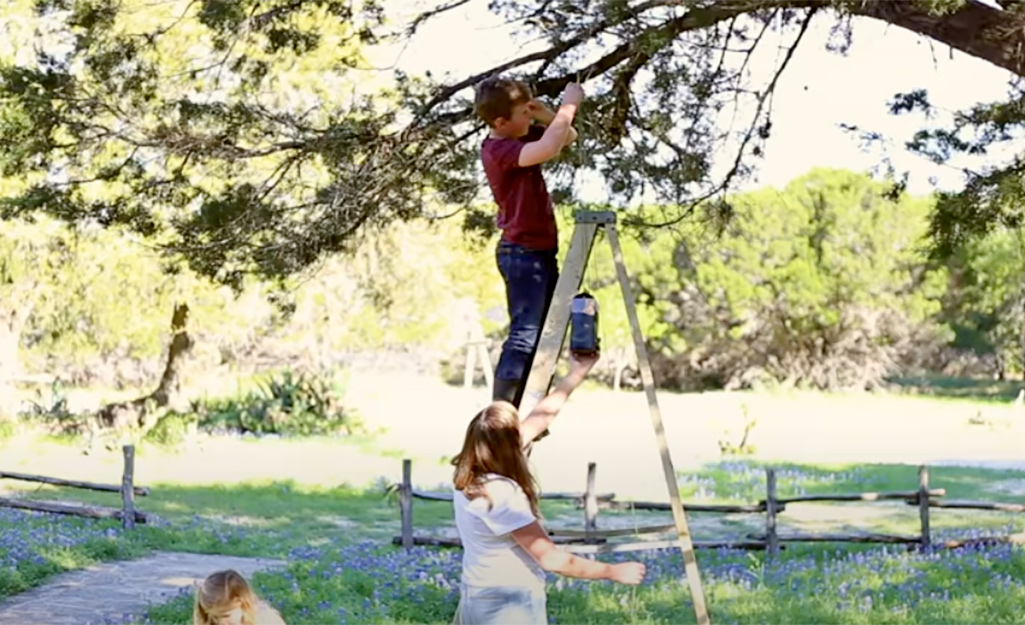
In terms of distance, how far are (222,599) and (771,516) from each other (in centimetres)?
627

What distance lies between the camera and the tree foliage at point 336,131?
5.18 metres

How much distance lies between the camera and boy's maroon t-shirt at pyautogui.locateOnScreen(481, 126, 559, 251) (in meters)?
2.97

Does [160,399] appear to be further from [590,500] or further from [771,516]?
[771,516]

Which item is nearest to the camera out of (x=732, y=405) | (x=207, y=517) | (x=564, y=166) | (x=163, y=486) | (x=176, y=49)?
(x=564, y=166)

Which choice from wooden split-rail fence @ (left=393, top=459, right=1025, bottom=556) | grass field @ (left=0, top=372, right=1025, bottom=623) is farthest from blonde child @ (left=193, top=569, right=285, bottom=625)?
wooden split-rail fence @ (left=393, top=459, right=1025, bottom=556)

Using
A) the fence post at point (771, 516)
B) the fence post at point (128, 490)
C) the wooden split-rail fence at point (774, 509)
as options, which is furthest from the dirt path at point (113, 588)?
the fence post at point (771, 516)

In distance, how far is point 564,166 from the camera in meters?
5.57

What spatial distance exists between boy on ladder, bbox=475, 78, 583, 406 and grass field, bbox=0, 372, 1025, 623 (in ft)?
10.4

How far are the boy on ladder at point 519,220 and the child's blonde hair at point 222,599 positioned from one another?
696mm

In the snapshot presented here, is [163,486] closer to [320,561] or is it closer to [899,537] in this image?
[320,561]

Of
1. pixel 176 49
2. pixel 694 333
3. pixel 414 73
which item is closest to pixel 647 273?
pixel 694 333

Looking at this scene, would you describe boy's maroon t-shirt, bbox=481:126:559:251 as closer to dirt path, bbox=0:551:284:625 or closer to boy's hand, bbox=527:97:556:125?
boy's hand, bbox=527:97:556:125

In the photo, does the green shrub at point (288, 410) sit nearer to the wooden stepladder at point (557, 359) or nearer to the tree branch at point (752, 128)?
the tree branch at point (752, 128)

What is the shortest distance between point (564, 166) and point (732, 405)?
1642 centimetres
